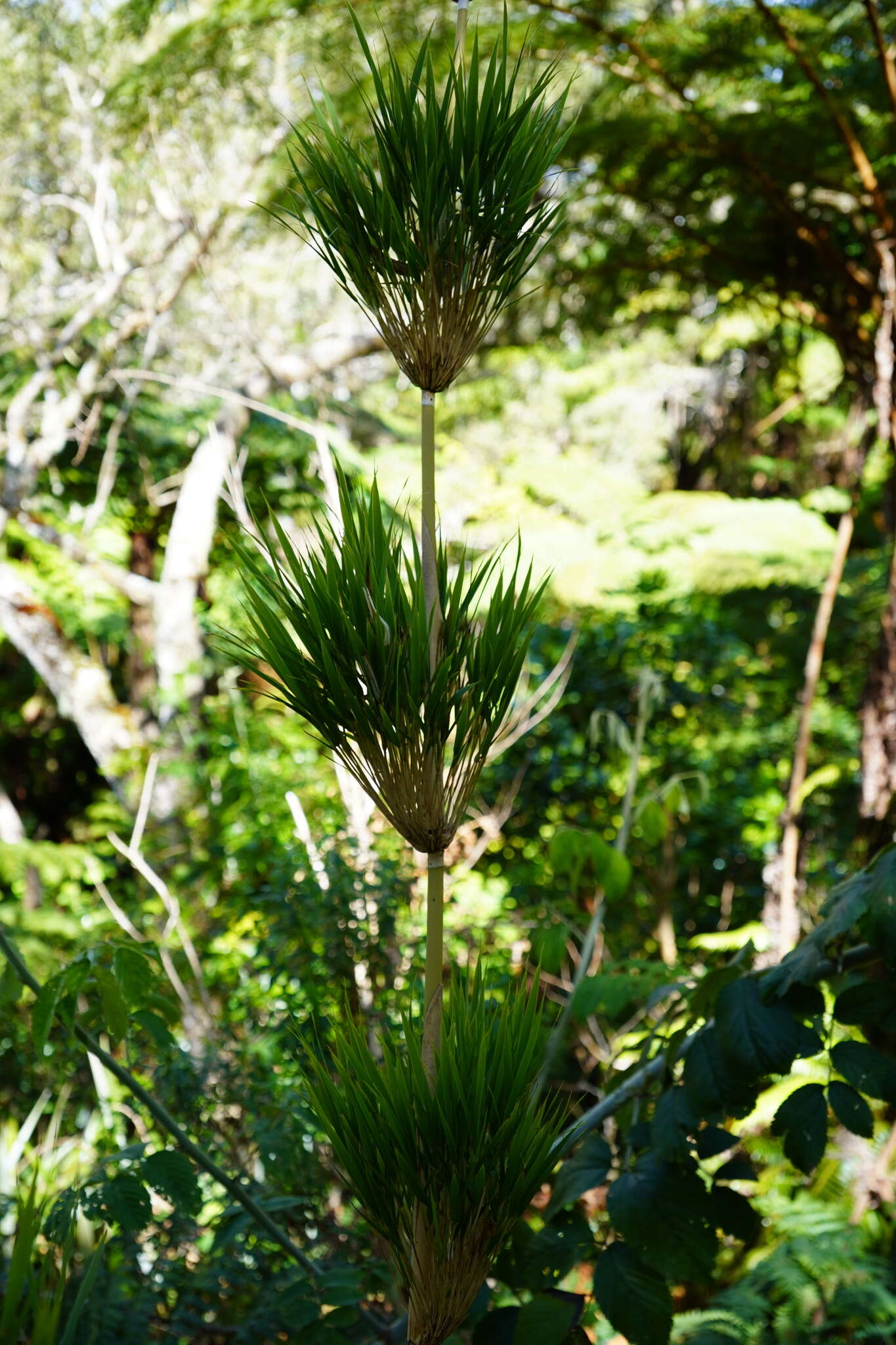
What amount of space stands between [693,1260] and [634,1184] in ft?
0.31

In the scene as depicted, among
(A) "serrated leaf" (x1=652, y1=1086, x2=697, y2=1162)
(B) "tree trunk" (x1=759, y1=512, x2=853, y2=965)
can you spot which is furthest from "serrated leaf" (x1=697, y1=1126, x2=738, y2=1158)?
(B) "tree trunk" (x1=759, y1=512, x2=853, y2=965)

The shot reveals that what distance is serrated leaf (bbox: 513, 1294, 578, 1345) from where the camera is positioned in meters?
1.01

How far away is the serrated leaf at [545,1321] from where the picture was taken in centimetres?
101

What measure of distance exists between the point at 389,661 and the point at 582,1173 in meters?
0.73

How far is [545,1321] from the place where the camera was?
3.37 ft

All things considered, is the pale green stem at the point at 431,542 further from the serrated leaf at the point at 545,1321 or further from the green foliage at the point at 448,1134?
the serrated leaf at the point at 545,1321

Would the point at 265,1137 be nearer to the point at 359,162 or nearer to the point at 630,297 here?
the point at 359,162

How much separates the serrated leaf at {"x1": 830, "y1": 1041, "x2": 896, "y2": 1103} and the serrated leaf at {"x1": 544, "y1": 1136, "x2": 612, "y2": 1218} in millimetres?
299

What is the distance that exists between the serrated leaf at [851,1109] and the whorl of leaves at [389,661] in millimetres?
549

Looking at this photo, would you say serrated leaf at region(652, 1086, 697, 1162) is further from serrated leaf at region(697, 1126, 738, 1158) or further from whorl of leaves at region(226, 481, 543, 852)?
whorl of leaves at region(226, 481, 543, 852)

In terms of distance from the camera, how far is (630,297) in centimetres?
443

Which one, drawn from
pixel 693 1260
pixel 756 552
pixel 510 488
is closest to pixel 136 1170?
pixel 693 1260

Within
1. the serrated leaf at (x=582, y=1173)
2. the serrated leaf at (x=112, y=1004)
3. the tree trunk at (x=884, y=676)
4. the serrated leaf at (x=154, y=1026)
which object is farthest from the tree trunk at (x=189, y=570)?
the serrated leaf at (x=582, y=1173)

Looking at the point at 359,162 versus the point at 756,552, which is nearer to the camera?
the point at 359,162
